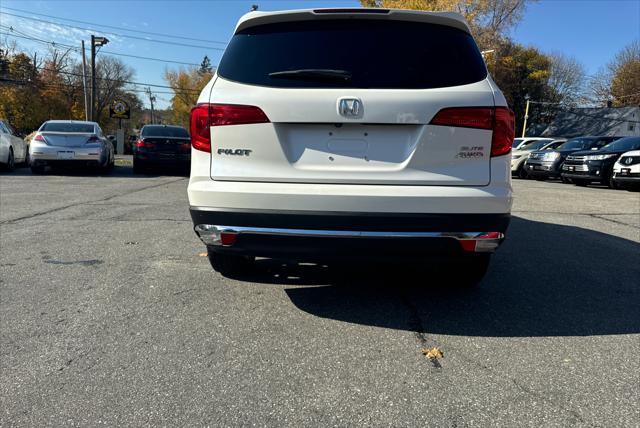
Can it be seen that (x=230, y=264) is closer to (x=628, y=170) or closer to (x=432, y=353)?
(x=432, y=353)

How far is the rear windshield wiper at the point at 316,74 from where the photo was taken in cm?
296

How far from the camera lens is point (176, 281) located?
4.04 metres

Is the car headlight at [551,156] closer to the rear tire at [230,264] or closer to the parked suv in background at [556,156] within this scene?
the parked suv in background at [556,156]

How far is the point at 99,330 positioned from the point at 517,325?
270cm

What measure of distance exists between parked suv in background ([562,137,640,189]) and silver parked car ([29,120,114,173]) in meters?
14.0

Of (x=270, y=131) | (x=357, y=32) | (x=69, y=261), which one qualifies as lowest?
(x=69, y=261)

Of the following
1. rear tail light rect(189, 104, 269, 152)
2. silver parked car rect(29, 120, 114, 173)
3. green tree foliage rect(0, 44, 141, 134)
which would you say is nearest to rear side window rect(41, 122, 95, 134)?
silver parked car rect(29, 120, 114, 173)

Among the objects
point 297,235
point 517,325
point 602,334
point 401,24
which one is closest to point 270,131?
point 297,235

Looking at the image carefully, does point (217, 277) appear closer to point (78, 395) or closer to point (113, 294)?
point (113, 294)

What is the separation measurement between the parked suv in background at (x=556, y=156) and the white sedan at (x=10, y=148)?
55.5ft

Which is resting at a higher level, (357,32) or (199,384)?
(357,32)

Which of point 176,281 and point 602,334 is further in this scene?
point 176,281

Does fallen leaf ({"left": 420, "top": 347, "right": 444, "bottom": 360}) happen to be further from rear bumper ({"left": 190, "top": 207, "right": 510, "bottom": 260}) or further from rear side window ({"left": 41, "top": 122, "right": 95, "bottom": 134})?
rear side window ({"left": 41, "top": 122, "right": 95, "bottom": 134})

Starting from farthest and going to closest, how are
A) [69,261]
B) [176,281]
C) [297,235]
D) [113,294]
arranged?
1. [69,261]
2. [176,281]
3. [113,294]
4. [297,235]
